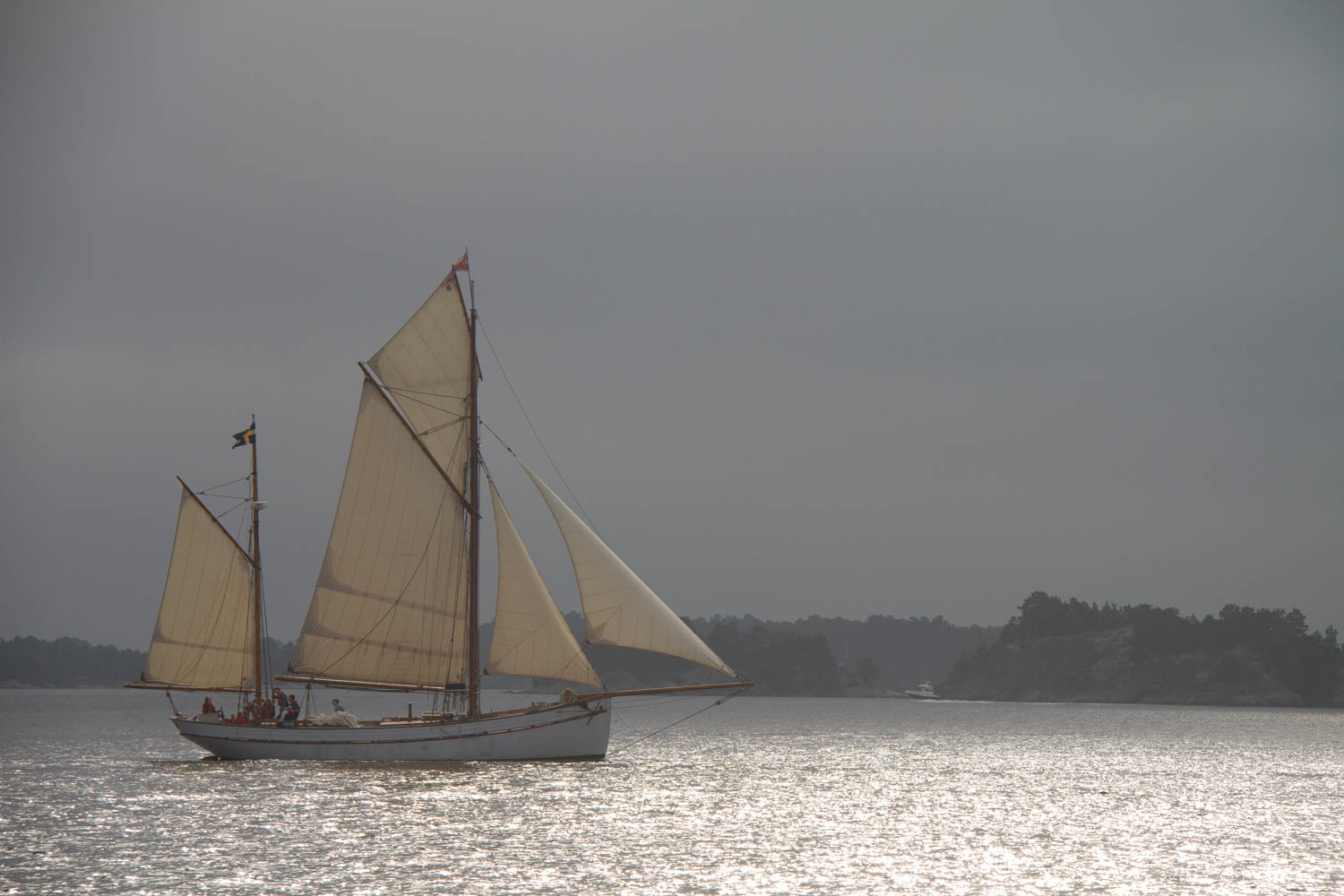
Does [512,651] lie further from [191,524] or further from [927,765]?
[927,765]

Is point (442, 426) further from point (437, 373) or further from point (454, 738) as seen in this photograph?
point (454, 738)

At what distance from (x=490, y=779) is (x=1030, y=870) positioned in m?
26.8

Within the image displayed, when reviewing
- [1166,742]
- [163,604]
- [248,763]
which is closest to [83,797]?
[163,604]

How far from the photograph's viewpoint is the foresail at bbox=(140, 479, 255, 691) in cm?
5812

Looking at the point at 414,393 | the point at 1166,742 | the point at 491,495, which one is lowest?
the point at 1166,742

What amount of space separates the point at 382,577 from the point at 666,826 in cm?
1631

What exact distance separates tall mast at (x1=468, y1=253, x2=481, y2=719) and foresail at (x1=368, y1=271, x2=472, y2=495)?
0.34 metres

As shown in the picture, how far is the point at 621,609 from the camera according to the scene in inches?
2047

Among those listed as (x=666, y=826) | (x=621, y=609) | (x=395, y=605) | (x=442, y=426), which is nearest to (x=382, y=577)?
(x=395, y=605)

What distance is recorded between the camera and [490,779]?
5847 centimetres

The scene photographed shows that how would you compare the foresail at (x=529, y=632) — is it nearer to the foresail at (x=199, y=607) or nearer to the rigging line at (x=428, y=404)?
the rigging line at (x=428, y=404)

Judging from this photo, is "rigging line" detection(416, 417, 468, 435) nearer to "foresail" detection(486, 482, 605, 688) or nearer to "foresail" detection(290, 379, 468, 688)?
"foresail" detection(290, 379, 468, 688)

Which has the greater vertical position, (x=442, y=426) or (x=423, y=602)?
(x=442, y=426)

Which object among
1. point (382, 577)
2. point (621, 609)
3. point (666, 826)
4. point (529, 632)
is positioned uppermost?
point (382, 577)
